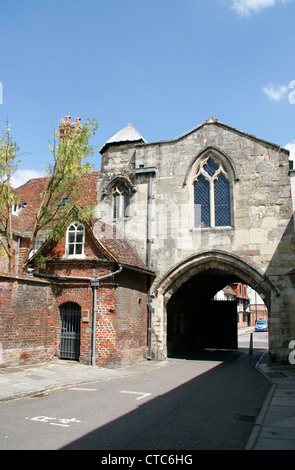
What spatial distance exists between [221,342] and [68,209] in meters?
13.7

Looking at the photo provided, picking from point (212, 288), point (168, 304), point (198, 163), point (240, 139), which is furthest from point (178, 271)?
point (212, 288)

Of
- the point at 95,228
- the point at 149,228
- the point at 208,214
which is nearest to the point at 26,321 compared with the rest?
the point at 95,228

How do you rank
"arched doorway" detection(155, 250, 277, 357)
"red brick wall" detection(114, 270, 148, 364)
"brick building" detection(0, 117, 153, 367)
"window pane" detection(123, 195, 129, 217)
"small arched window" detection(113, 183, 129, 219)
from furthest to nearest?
"small arched window" detection(113, 183, 129, 219), "window pane" detection(123, 195, 129, 217), "arched doorway" detection(155, 250, 277, 357), "red brick wall" detection(114, 270, 148, 364), "brick building" detection(0, 117, 153, 367)

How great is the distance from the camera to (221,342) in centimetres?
2409

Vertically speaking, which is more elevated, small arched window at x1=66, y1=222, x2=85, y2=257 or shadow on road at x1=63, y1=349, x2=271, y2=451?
small arched window at x1=66, y1=222, x2=85, y2=257

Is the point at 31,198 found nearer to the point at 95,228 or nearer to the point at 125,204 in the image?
the point at 125,204

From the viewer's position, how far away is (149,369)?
46.9 ft

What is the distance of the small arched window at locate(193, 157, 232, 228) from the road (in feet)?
24.2

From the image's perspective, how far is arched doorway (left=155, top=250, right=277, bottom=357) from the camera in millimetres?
16516

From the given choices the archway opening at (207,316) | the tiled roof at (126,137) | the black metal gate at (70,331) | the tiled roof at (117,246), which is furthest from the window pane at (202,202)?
the black metal gate at (70,331)

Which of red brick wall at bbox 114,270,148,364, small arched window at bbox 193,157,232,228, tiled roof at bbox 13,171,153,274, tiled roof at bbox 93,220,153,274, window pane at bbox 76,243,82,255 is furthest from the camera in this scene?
small arched window at bbox 193,157,232,228

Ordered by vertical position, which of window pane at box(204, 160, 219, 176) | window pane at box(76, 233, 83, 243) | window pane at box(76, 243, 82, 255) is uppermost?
window pane at box(204, 160, 219, 176)

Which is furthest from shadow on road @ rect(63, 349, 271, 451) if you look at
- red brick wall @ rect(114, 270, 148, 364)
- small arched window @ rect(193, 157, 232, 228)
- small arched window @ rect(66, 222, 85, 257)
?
small arched window @ rect(193, 157, 232, 228)

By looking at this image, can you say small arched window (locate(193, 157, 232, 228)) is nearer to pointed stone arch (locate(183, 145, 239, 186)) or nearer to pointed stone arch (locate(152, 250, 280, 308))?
pointed stone arch (locate(183, 145, 239, 186))
